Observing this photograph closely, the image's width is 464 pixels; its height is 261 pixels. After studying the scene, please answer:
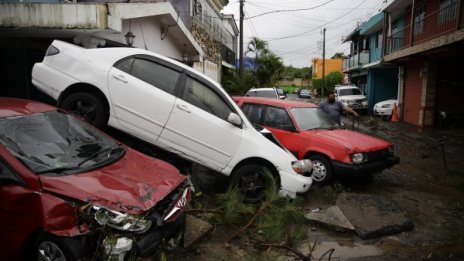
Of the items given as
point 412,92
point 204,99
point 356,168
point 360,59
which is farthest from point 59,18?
point 360,59

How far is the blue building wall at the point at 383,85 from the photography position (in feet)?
90.7

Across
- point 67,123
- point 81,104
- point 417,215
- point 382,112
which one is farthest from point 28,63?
point 382,112

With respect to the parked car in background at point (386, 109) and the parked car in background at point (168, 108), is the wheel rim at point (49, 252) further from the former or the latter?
the parked car in background at point (386, 109)

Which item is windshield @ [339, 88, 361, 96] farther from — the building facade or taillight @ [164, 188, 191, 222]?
taillight @ [164, 188, 191, 222]

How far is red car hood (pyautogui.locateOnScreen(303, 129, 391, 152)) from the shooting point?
6.95 metres

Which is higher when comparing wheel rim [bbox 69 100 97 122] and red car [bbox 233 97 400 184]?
wheel rim [bbox 69 100 97 122]

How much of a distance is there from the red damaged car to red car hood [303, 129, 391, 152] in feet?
12.7

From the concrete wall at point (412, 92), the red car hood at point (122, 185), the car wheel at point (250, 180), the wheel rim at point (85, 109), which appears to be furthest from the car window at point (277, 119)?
the concrete wall at point (412, 92)

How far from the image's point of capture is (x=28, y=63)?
28.6ft

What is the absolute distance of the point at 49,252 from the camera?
3.20m

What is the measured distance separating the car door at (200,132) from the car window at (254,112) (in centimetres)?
229

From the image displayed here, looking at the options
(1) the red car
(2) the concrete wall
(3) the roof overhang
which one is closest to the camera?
(3) the roof overhang

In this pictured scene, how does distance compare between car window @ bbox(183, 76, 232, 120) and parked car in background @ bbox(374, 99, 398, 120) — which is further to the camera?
parked car in background @ bbox(374, 99, 398, 120)

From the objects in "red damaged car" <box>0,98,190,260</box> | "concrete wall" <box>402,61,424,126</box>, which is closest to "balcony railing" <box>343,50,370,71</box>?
"concrete wall" <box>402,61,424,126</box>
